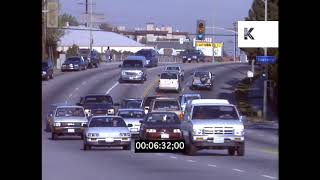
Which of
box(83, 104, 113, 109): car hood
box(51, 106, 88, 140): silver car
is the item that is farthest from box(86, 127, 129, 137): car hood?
box(83, 104, 113, 109): car hood

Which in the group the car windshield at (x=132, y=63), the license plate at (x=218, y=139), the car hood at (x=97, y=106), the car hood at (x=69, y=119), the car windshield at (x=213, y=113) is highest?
the car windshield at (x=132, y=63)

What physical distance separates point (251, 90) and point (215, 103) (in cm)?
4967

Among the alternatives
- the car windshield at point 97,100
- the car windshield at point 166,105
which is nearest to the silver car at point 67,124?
the car windshield at point 166,105

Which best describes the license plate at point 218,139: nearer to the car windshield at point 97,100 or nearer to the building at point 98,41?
the car windshield at point 97,100

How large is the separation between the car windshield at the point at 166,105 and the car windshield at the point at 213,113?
46.9 ft

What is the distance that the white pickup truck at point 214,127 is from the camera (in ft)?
83.4

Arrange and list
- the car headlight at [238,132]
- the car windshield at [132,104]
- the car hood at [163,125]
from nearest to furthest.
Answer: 1. the car headlight at [238,132]
2. the car hood at [163,125]
3. the car windshield at [132,104]

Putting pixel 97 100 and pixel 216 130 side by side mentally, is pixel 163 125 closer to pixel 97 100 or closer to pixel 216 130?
pixel 216 130

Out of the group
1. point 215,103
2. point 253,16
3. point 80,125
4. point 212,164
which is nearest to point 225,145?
point 215,103

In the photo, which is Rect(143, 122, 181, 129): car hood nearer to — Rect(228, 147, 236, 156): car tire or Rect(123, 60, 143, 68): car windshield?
Rect(228, 147, 236, 156): car tire
